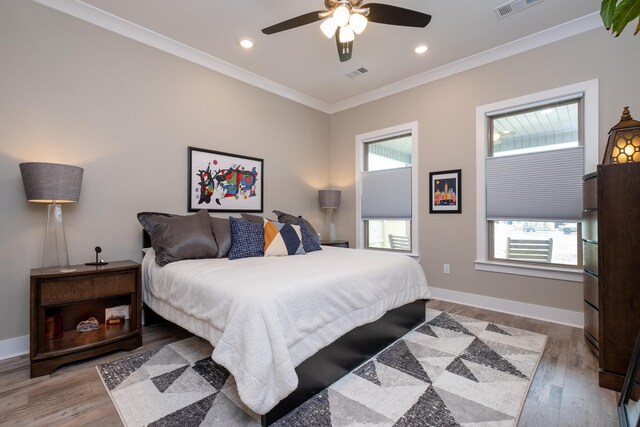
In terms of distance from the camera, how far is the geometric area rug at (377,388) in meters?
1.57

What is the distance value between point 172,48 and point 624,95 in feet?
14.5

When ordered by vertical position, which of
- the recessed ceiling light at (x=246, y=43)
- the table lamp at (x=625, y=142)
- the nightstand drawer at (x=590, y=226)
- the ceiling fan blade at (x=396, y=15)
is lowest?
the nightstand drawer at (x=590, y=226)

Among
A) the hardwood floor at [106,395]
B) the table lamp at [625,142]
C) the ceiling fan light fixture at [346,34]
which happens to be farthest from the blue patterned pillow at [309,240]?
the table lamp at [625,142]

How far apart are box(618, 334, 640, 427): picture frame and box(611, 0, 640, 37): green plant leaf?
4.89ft

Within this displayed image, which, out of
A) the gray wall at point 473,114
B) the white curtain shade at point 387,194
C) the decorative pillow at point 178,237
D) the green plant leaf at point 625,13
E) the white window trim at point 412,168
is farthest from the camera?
the white curtain shade at point 387,194

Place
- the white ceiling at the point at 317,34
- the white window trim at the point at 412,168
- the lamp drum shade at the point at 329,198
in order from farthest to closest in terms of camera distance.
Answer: the lamp drum shade at the point at 329,198, the white window trim at the point at 412,168, the white ceiling at the point at 317,34

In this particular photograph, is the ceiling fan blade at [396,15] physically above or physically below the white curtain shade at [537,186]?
above

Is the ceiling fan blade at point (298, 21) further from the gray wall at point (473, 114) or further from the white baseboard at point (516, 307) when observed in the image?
the white baseboard at point (516, 307)

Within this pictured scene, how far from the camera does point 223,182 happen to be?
3615mm

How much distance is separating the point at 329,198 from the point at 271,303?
3.18 m

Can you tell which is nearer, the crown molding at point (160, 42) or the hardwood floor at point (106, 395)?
the hardwood floor at point (106, 395)

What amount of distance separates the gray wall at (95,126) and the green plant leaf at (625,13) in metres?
→ 3.41

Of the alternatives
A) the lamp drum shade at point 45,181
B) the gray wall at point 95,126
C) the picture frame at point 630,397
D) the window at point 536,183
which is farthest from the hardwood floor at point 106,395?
the lamp drum shade at point 45,181

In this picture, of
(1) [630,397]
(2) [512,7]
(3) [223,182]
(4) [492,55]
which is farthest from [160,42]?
(1) [630,397]
